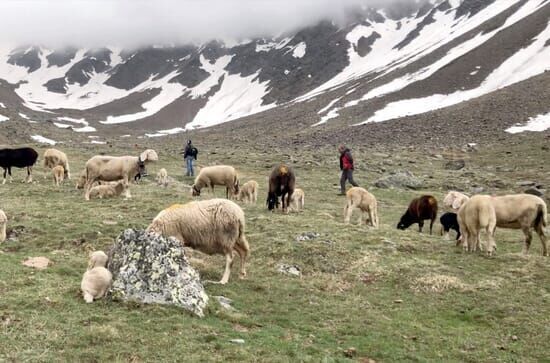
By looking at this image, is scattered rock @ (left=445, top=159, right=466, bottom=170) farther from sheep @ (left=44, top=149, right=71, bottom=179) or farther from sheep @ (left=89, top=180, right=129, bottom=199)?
sheep @ (left=44, top=149, right=71, bottom=179)

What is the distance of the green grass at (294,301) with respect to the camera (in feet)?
27.6

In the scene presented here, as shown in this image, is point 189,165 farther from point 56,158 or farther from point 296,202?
point 296,202

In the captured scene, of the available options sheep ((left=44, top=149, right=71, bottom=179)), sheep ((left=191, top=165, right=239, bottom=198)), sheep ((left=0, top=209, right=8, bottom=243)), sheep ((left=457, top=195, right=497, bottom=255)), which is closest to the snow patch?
sheep ((left=191, top=165, right=239, bottom=198))

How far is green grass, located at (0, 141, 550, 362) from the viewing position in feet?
27.6

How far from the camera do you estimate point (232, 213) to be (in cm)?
1237

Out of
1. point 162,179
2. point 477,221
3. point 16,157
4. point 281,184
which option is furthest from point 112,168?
point 477,221

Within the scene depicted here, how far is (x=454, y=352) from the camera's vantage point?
9602 millimetres

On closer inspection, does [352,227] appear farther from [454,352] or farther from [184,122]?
[184,122]

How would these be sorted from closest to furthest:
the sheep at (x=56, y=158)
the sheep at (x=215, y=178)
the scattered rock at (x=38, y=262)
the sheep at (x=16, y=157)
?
1. the scattered rock at (x=38, y=262)
2. the sheep at (x=215, y=178)
3. the sheep at (x=16, y=157)
4. the sheep at (x=56, y=158)

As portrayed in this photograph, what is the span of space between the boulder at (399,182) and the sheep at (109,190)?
1815 centimetres

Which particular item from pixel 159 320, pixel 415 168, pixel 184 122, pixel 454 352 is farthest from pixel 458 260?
pixel 184 122

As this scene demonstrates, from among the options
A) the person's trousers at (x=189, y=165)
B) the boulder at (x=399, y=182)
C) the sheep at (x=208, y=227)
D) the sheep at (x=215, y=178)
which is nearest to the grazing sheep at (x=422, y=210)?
the sheep at (x=215, y=178)

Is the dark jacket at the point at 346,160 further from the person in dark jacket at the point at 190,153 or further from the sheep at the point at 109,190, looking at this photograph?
the sheep at the point at 109,190

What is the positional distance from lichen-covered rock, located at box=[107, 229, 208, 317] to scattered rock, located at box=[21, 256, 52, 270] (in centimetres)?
259
